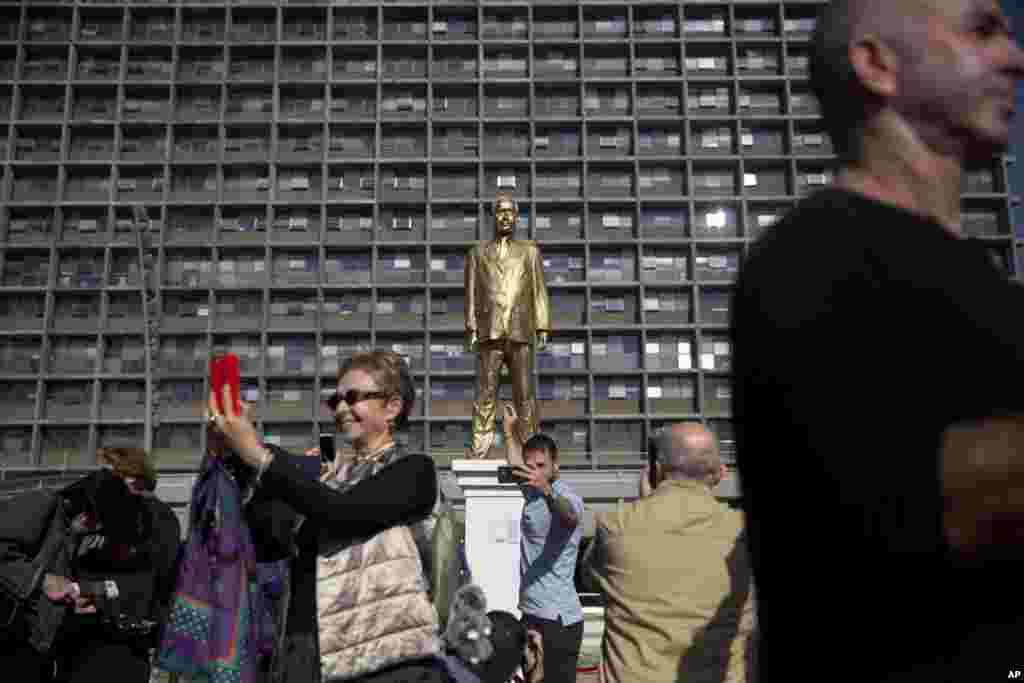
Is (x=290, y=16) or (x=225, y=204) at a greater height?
(x=290, y=16)

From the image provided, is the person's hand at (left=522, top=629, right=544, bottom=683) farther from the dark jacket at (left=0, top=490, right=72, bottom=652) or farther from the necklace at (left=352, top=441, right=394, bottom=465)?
the dark jacket at (left=0, top=490, right=72, bottom=652)

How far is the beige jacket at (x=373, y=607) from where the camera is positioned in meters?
2.50

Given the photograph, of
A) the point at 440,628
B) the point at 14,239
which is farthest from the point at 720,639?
the point at 14,239

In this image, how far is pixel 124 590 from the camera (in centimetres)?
477

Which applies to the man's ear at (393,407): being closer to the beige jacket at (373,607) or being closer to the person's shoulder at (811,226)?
the beige jacket at (373,607)

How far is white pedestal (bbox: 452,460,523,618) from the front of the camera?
1026cm

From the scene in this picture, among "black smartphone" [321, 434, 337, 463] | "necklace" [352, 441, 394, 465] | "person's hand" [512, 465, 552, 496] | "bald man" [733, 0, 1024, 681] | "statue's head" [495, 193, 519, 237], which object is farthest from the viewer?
"statue's head" [495, 193, 519, 237]

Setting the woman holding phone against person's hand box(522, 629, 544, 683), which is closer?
the woman holding phone

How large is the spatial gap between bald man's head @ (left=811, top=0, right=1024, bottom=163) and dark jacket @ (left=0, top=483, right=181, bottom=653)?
413cm

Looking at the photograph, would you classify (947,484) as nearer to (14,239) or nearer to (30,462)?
(30,462)

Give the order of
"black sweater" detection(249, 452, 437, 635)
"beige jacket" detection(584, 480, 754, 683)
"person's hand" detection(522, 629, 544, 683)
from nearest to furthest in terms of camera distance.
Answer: "black sweater" detection(249, 452, 437, 635), "beige jacket" detection(584, 480, 754, 683), "person's hand" detection(522, 629, 544, 683)

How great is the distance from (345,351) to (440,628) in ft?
155

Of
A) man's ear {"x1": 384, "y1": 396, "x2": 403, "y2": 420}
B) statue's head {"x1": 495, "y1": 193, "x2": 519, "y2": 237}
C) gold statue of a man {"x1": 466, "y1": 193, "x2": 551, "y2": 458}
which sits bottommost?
man's ear {"x1": 384, "y1": 396, "x2": 403, "y2": 420}

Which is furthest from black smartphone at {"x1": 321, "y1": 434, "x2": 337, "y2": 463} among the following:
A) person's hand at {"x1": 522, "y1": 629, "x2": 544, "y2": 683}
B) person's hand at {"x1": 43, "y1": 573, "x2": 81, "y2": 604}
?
person's hand at {"x1": 43, "y1": 573, "x2": 81, "y2": 604}
